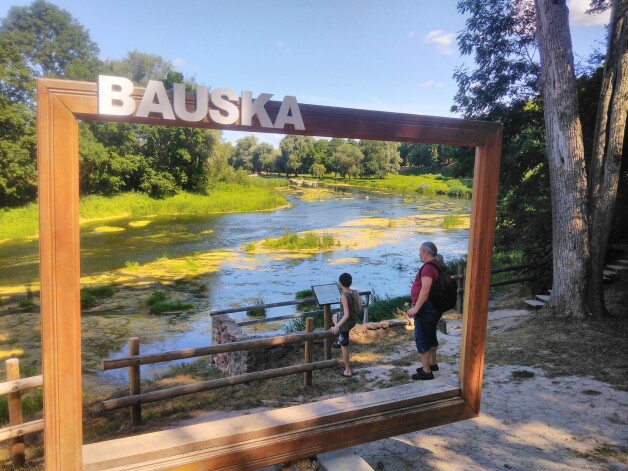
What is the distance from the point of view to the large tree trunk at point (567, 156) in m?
8.22

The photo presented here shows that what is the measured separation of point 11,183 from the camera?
91.0ft

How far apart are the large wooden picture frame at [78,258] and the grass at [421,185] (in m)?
44.9

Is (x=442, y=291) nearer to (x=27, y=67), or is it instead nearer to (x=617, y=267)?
(x=617, y=267)

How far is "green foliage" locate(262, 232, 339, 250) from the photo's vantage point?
2438 centimetres

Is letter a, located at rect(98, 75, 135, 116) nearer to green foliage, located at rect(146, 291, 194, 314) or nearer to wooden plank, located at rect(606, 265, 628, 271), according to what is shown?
wooden plank, located at rect(606, 265, 628, 271)

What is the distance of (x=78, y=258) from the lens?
2383mm

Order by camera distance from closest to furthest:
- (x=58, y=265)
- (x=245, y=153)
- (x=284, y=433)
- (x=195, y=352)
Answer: (x=58, y=265), (x=284, y=433), (x=195, y=352), (x=245, y=153)

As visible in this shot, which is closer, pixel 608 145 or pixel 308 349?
pixel 308 349

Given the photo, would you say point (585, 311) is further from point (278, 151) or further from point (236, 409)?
point (278, 151)

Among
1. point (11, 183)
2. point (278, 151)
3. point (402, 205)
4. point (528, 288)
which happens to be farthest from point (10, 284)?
point (278, 151)

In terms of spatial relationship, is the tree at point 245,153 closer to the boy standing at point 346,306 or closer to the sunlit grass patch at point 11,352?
the sunlit grass patch at point 11,352

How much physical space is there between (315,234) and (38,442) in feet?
72.0

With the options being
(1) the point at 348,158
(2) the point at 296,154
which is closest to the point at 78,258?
(1) the point at 348,158

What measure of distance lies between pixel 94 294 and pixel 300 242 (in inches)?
435
